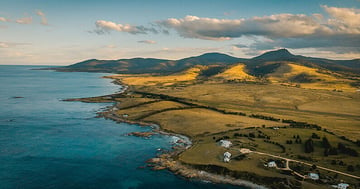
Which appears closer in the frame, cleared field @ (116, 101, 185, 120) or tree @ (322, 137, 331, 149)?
tree @ (322, 137, 331, 149)

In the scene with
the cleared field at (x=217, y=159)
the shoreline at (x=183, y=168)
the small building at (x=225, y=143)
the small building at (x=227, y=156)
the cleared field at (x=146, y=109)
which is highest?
the cleared field at (x=146, y=109)

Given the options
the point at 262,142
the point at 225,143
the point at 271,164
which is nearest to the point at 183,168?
the point at 225,143

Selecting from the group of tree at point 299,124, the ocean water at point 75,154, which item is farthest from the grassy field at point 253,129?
the ocean water at point 75,154

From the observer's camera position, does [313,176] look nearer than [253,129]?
Yes

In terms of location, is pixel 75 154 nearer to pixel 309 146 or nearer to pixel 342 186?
pixel 342 186

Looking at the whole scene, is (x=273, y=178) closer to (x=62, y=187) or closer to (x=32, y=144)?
(x=62, y=187)

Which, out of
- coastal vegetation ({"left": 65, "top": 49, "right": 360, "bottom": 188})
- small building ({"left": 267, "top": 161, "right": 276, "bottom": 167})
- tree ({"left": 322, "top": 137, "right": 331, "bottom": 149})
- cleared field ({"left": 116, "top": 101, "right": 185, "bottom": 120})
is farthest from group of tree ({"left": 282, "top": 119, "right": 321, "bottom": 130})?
cleared field ({"left": 116, "top": 101, "right": 185, "bottom": 120})

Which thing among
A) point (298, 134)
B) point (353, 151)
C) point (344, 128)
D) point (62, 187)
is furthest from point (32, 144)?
point (344, 128)

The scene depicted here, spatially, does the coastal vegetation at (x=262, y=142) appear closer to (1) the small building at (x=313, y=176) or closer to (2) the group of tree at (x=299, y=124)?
(2) the group of tree at (x=299, y=124)

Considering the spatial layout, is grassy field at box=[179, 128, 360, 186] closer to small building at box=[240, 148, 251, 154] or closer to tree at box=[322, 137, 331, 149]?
tree at box=[322, 137, 331, 149]
